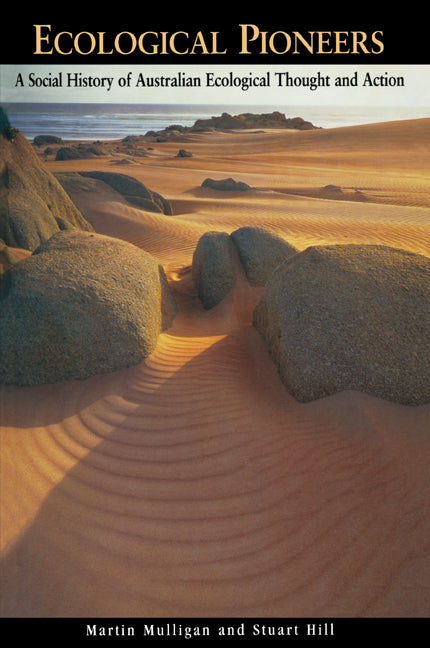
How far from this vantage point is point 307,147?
98.0 ft

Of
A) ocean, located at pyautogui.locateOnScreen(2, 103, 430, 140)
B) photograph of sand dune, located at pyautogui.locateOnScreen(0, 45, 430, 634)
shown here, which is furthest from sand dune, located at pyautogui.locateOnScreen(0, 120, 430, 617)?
ocean, located at pyautogui.locateOnScreen(2, 103, 430, 140)

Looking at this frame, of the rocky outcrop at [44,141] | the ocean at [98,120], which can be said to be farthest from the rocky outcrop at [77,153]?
the ocean at [98,120]

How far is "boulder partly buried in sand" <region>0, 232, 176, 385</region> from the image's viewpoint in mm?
3393

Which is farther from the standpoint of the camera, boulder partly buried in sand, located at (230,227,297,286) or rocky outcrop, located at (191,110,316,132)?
rocky outcrop, located at (191,110,316,132)

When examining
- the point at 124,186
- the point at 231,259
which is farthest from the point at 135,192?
the point at 231,259

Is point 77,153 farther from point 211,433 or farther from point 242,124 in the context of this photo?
point 242,124

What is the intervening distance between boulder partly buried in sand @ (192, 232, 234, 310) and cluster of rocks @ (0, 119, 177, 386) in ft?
2.68

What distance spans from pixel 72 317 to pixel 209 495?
198 centimetres

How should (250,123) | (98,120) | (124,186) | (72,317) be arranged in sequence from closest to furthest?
(72,317) → (124,186) → (250,123) → (98,120)

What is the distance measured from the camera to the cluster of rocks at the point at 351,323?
10.5 feet

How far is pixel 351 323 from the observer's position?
3.34 metres

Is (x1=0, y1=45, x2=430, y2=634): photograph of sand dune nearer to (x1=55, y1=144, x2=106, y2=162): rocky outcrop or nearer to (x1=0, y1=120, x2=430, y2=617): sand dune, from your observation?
(x1=0, y1=120, x2=430, y2=617): sand dune

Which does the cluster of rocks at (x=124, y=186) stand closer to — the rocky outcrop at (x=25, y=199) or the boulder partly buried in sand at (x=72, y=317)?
the rocky outcrop at (x=25, y=199)

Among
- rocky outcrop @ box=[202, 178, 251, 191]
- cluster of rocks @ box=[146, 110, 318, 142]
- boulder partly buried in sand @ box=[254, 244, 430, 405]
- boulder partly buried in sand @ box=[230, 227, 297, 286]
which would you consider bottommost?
boulder partly buried in sand @ box=[254, 244, 430, 405]
